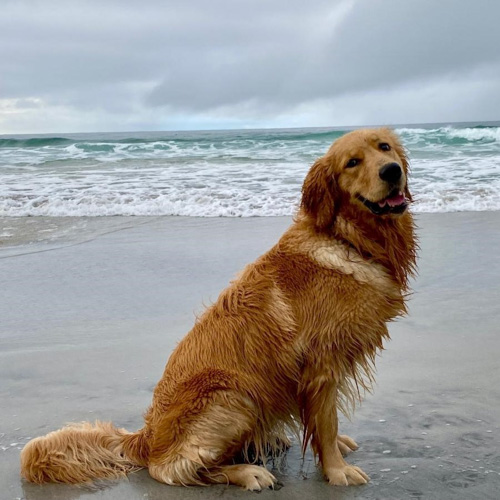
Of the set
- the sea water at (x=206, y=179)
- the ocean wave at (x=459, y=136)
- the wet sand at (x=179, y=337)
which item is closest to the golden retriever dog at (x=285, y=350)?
the wet sand at (x=179, y=337)

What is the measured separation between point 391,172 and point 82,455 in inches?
76.3

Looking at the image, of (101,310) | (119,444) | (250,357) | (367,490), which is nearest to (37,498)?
(119,444)

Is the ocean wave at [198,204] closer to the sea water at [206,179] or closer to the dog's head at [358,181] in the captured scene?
the sea water at [206,179]

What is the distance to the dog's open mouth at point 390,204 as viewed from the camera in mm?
3199

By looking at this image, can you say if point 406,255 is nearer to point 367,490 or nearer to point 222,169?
point 367,490

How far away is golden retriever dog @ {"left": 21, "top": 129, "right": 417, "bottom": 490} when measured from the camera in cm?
311

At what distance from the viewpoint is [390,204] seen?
3203 mm

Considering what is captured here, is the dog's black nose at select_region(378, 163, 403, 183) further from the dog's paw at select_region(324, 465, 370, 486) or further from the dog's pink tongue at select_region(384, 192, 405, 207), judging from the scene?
the dog's paw at select_region(324, 465, 370, 486)

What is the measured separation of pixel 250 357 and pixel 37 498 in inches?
44.8

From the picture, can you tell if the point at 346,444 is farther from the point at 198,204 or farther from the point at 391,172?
the point at 198,204

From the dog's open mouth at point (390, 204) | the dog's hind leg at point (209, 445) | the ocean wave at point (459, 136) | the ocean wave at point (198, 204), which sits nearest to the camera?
the dog's hind leg at point (209, 445)

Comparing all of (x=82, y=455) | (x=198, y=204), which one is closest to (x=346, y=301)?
(x=82, y=455)

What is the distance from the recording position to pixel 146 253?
8133mm

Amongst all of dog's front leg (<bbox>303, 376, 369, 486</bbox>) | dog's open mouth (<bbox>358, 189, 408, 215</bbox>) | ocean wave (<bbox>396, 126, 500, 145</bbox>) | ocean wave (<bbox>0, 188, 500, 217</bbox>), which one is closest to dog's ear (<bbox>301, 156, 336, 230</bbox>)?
dog's open mouth (<bbox>358, 189, 408, 215</bbox>)
